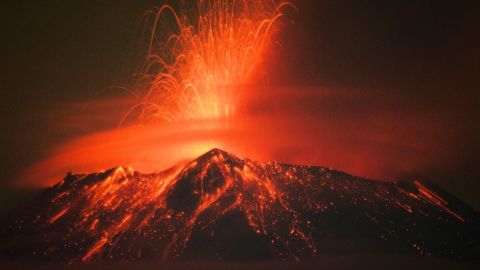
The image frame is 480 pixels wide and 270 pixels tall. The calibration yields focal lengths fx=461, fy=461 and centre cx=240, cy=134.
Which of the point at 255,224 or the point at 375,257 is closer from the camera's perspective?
the point at 375,257

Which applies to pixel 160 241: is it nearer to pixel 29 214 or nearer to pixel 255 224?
pixel 255 224

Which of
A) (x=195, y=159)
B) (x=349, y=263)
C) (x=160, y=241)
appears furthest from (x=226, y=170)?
(x=349, y=263)

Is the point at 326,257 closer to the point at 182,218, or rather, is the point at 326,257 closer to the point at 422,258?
the point at 422,258

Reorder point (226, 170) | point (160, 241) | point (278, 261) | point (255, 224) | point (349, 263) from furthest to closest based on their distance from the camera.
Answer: point (226, 170), point (255, 224), point (160, 241), point (278, 261), point (349, 263)

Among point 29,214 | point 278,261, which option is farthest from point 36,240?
point 278,261

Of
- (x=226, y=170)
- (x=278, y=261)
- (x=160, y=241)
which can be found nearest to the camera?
(x=278, y=261)

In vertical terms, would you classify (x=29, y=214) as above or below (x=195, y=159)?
below
